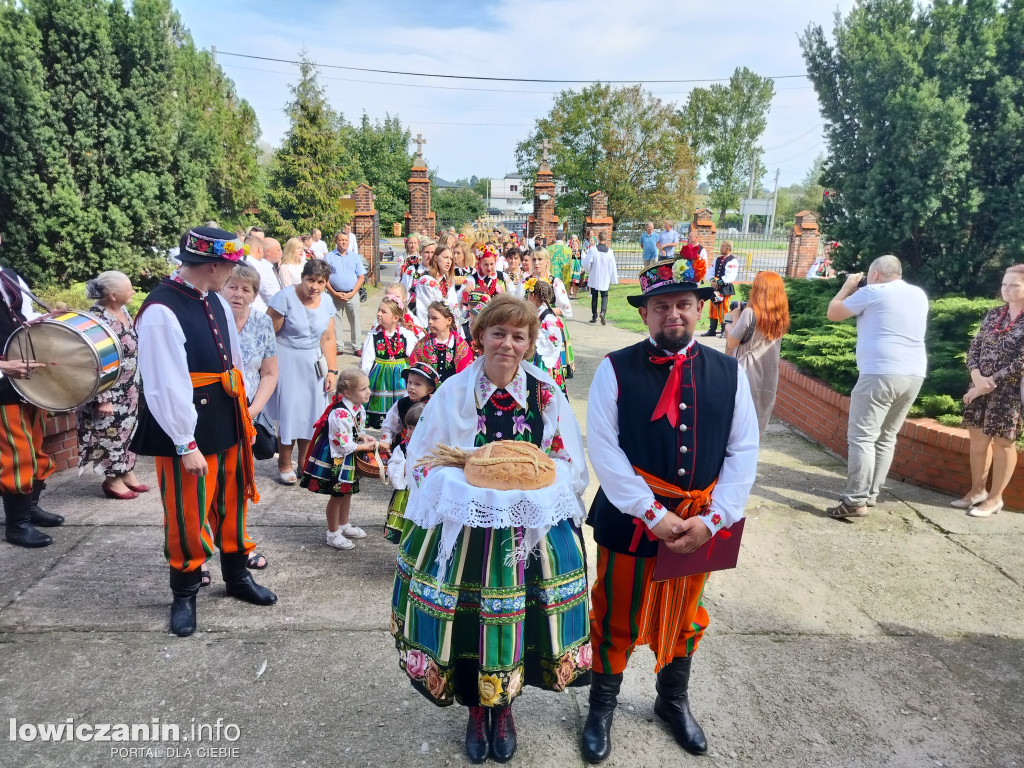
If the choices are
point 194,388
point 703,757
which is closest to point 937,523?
point 703,757

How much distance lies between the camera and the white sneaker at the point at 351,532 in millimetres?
4840

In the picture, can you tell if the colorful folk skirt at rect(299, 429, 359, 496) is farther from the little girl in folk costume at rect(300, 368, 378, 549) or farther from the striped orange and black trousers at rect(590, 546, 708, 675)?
the striped orange and black trousers at rect(590, 546, 708, 675)

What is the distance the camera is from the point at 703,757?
9.57ft

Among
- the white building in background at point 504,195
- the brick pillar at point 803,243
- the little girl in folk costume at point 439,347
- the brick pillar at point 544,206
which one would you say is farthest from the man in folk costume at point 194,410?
the white building in background at point 504,195

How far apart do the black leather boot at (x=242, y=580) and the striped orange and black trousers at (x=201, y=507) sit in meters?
0.08

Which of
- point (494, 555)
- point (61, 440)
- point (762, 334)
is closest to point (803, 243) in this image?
point (762, 334)

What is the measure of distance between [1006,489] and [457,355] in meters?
4.64

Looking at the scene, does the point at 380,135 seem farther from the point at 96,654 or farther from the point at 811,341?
the point at 96,654

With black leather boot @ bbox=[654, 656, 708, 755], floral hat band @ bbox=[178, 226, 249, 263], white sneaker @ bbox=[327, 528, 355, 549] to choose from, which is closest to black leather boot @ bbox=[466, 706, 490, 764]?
black leather boot @ bbox=[654, 656, 708, 755]

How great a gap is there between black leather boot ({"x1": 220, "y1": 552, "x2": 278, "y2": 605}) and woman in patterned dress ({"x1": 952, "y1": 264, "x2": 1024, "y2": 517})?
5314 millimetres

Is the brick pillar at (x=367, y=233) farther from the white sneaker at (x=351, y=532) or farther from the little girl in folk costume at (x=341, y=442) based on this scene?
the little girl in folk costume at (x=341, y=442)

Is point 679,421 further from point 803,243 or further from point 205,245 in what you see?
point 803,243

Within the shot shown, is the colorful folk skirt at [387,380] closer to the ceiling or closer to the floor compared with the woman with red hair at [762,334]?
closer to the floor

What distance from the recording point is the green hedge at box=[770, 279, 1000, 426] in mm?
6180
